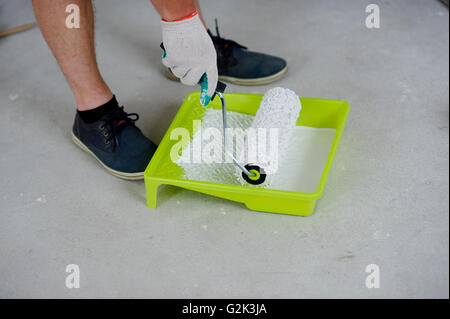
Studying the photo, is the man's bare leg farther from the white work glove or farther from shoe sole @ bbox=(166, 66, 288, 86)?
shoe sole @ bbox=(166, 66, 288, 86)

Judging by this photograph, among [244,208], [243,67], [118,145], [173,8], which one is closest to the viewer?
[173,8]

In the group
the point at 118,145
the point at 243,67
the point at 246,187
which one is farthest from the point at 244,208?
the point at 243,67

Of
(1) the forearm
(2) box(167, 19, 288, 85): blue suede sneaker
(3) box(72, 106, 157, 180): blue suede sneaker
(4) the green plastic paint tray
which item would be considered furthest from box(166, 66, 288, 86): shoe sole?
(1) the forearm

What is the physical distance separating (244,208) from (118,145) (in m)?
0.42

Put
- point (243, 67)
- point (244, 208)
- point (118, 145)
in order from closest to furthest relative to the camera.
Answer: point (244, 208) → point (118, 145) → point (243, 67)

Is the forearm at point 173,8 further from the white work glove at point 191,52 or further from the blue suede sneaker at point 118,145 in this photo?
the blue suede sneaker at point 118,145

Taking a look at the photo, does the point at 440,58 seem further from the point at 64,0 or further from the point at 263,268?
the point at 64,0

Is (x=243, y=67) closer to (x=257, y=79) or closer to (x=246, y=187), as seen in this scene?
(x=257, y=79)

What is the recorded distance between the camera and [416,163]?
50.7 inches

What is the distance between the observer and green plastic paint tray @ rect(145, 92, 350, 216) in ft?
3.70

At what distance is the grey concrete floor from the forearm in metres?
0.48

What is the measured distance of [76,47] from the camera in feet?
4.14

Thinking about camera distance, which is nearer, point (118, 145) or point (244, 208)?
point (244, 208)
